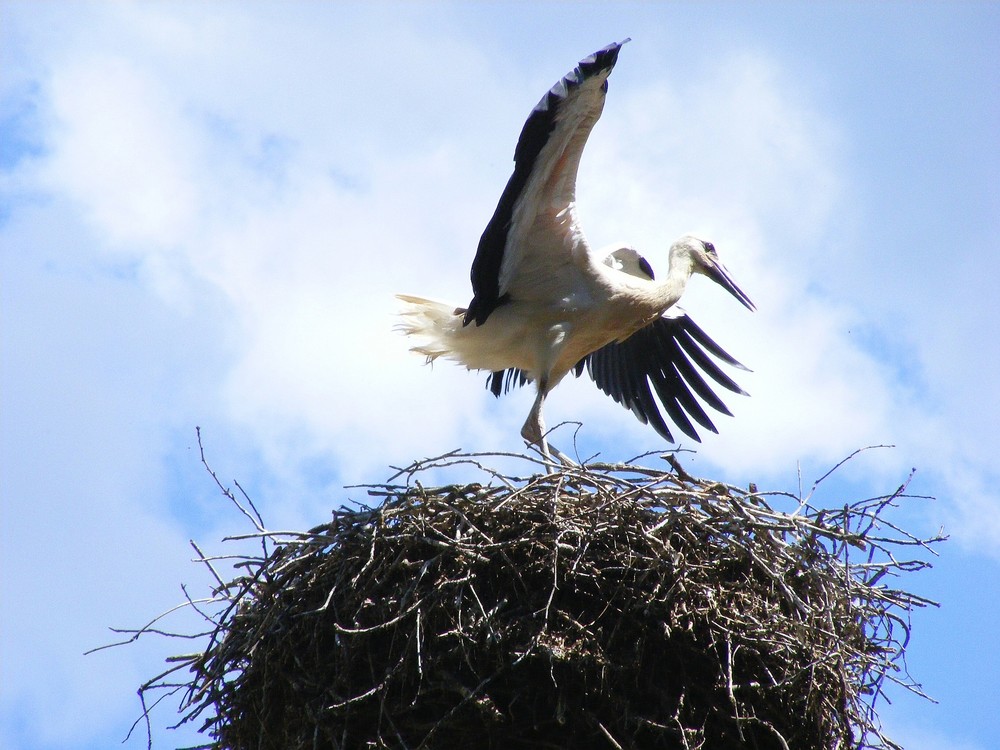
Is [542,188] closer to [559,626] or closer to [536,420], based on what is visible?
[536,420]

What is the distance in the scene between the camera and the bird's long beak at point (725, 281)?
23.7ft

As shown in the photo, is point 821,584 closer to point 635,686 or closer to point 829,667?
point 829,667

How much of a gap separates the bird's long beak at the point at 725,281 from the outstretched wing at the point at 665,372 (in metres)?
0.38

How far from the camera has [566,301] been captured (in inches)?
257

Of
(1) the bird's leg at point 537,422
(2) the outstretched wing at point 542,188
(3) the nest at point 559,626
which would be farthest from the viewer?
(1) the bird's leg at point 537,422

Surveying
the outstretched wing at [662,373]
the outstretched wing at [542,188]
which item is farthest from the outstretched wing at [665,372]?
the outstretched wing at [542,188]

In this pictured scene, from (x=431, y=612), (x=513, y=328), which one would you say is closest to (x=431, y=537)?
(x=431, y=612)

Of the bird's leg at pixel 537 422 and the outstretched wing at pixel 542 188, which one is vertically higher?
the outstretched wing at pixel 542 188

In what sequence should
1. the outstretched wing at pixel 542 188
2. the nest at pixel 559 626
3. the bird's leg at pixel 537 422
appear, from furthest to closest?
the bird's leg at pixel 537 422
the outstretched wing at pixel 542 188
the nest at pixel 559 626

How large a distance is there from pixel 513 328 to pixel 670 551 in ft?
7.45

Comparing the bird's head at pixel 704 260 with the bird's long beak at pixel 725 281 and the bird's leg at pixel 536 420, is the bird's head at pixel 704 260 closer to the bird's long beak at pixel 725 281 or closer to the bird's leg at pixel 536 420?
the bird's long beak at pixel 725 281

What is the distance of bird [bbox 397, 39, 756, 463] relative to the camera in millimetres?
5824

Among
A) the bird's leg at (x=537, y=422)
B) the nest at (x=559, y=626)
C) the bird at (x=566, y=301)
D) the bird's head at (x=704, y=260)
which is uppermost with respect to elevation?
→ the bird's head at (x=704, y=260)

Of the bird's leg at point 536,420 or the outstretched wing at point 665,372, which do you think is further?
the outstretched wing at point 665,372
